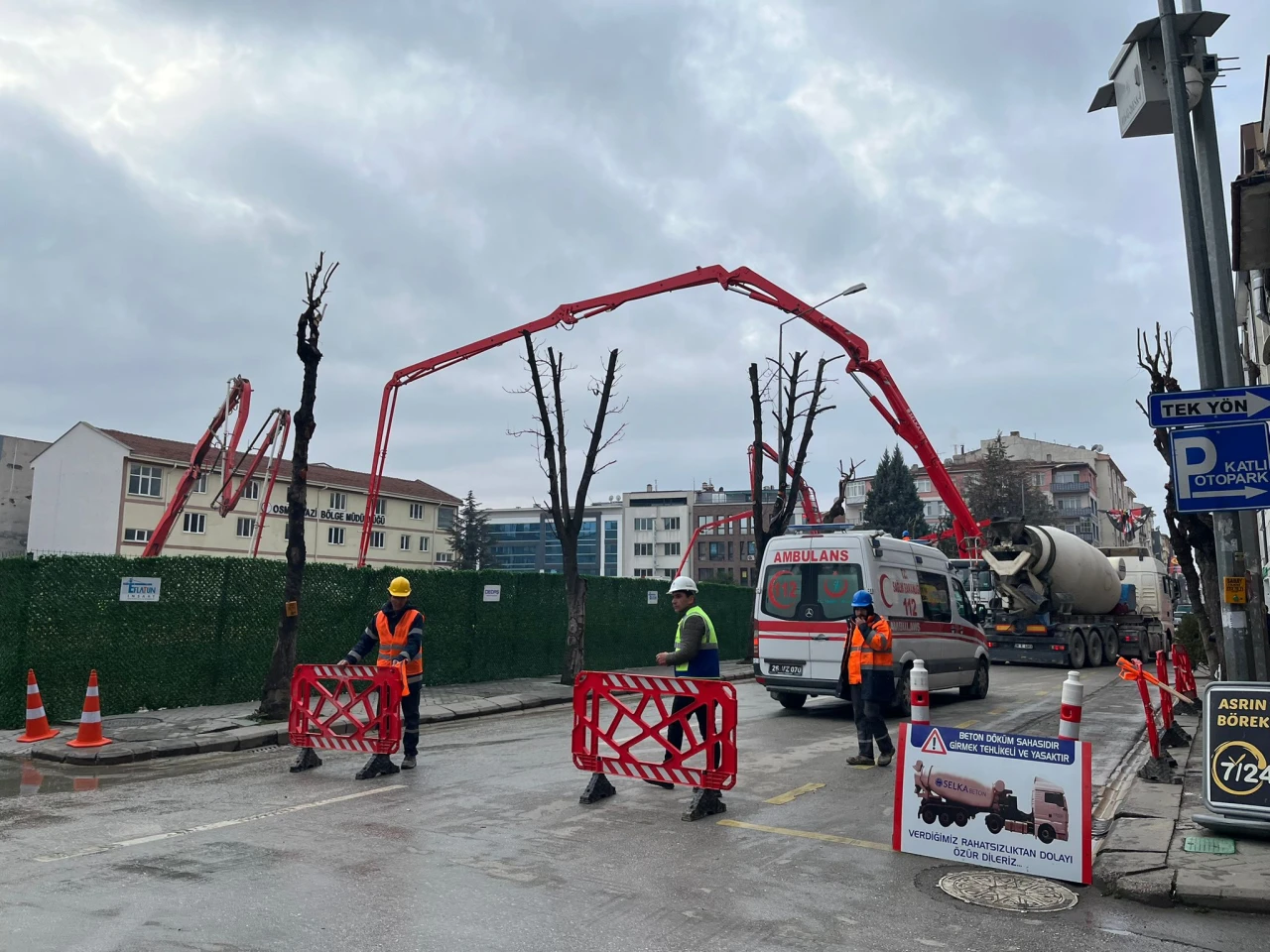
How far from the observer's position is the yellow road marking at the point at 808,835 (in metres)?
6.78

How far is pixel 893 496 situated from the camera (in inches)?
3061

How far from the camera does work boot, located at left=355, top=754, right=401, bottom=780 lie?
9078 millimetres

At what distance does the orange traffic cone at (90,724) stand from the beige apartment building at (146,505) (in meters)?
37.5

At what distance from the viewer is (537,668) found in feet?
67.9

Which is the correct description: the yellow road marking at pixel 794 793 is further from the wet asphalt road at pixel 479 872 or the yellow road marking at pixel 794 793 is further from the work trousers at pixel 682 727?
the work trousers at pixel 682 727

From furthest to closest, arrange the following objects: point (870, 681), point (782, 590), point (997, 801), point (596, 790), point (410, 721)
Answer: point (782, 590), point (870, 681), point (410, 721), point (596, 790), point (997, 801)

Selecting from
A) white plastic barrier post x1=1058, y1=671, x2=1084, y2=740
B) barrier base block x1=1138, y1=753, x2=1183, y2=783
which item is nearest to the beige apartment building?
barrier base block x1=1138, y1=753, x2=1183, y2=783

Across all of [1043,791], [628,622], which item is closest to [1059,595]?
[628,622]

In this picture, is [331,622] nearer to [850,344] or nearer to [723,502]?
[850,344]

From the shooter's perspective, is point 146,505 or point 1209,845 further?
point 146,505

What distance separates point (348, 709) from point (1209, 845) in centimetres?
743

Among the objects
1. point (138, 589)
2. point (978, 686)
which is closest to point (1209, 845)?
point (978, 686)

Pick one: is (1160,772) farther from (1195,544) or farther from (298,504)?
(298,504)

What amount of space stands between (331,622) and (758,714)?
722 centimetres
